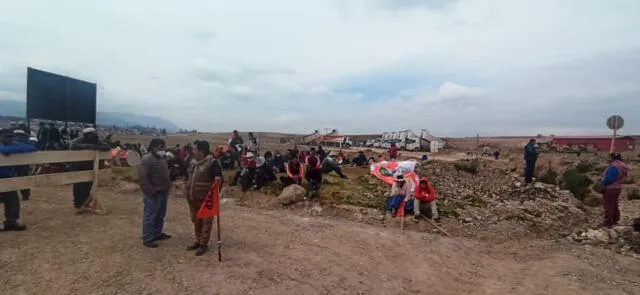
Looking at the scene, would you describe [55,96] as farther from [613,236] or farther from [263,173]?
[613,236]

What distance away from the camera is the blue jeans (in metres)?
6.30

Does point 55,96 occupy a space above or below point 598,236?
above

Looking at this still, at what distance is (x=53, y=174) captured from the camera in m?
7.38

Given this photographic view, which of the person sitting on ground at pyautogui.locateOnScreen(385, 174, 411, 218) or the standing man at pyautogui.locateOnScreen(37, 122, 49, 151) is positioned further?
the standing man at pyautogui.locateOnScreen(37, 122, 49, 151)

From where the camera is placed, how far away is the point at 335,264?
627cm

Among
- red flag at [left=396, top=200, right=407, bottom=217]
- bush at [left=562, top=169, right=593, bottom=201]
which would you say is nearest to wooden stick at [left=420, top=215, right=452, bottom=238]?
red flag at [left=396, top=200, right=407, bottom=217]

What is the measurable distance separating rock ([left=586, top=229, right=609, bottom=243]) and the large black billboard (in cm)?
1400

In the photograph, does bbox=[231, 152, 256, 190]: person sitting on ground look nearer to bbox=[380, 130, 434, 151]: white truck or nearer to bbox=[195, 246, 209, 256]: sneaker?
bbox=[195, 246, 209, 256]: sneaker

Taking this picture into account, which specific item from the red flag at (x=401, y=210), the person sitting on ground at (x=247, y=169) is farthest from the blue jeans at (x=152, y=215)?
the red flag at (x=401, y=210)

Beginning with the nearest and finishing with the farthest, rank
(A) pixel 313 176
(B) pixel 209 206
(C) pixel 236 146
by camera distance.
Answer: (B) pixel 209 206, (A) pixel 313 176, (C) pixel 236 146

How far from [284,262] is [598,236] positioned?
7.29 m

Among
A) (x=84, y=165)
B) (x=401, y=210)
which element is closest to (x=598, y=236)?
(x=401, y=210)

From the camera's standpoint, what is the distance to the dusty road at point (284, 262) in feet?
16.6

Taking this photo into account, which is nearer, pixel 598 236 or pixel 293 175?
pixel 598 236
